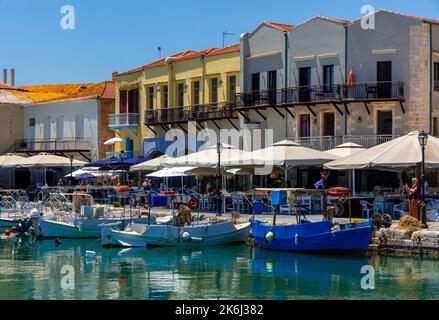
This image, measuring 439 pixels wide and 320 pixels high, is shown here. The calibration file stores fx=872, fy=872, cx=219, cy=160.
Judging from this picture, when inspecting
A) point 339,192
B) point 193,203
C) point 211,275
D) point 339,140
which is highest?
point 339,140

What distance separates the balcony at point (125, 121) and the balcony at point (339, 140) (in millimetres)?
13022

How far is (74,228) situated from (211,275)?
12.0 meters

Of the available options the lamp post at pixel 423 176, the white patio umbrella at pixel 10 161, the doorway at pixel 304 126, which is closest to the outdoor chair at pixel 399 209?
the lamp post at pixel 423 176

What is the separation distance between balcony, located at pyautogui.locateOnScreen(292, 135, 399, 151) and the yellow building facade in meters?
5.96

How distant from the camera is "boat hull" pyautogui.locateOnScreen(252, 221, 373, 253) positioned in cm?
2661

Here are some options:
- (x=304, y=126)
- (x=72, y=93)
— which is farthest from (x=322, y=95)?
(x=72, y=93)

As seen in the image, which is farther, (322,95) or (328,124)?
(328,124)

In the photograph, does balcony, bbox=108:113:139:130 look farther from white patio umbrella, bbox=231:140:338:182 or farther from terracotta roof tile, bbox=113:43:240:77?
white patio umbrella, bbox=231:140:338:182

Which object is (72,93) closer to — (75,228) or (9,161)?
(9,161)

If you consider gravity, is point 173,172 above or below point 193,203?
above

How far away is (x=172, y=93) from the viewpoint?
48.7 meters

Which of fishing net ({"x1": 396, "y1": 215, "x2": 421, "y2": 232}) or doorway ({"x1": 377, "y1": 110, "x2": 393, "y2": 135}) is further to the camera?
doorway ({"x1": 377, "y1": 110, "x2": 393, "y2": 135})

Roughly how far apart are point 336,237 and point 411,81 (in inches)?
506

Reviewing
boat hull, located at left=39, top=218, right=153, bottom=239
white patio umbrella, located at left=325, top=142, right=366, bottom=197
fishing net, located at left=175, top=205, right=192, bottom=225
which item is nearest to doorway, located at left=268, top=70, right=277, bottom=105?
white patio umbrella, located at left=325, top=142, right=366, bottom=197
